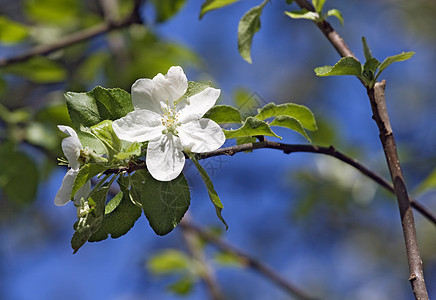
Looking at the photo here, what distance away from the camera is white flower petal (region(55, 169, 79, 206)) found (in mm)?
750

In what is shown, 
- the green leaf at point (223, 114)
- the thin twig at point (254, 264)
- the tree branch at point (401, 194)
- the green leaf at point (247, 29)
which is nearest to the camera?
the tree branch at point (401, 194)

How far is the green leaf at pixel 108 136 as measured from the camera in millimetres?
739

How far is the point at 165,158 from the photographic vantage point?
72cm

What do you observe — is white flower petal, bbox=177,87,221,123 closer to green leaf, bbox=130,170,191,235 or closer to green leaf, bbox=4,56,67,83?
green leaf, bbox=130,170,191,235

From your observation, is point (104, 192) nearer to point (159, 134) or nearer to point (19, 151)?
point (159, 134)

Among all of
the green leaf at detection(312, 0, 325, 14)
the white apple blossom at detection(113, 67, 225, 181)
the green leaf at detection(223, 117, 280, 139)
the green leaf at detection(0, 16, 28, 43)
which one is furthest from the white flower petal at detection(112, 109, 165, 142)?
the green leaf at detection(0, 16, 28, 43)

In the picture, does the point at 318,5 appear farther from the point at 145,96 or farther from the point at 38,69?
the point at 38,69

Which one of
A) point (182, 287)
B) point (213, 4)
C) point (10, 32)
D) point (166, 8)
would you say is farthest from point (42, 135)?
point (213, 4)

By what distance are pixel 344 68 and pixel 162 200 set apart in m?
0.34

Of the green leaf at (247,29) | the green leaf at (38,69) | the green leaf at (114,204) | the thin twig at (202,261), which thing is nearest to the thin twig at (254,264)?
the thin twig at (202,261)

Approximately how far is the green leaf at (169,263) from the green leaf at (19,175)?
57cm

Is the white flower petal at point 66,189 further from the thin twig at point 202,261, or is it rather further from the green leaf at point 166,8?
the thin twig at point 202,261

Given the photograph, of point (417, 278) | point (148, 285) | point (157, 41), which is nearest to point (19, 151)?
point (157, 41)

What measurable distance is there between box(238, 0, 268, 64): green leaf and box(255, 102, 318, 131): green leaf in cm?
22
